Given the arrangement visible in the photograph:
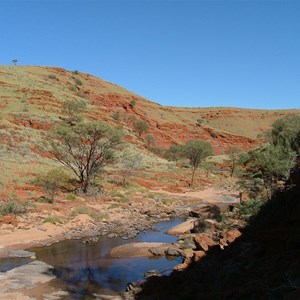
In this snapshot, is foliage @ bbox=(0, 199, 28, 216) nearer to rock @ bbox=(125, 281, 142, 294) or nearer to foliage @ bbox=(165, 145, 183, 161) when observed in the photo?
rock @ bbox=(125, 281, 142, 294)

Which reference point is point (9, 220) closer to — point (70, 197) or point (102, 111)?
point (70, 197)

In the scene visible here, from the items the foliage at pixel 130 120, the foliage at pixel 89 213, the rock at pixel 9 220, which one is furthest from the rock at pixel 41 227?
the foliage at pixel 130 120

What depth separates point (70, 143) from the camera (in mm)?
31984

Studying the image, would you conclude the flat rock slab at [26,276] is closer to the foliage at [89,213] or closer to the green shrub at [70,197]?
the foliage at [89,213]

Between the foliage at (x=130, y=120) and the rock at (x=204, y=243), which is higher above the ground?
the foliage at (x=130, y=120)

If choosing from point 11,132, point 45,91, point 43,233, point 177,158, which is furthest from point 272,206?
point 45,91

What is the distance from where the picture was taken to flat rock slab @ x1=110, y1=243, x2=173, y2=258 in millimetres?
17016

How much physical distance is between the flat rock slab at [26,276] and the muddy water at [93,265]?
0.45 meters

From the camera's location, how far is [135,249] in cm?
1766

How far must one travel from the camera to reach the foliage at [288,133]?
102 feet

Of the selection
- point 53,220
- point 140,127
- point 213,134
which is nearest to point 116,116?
point 140,127

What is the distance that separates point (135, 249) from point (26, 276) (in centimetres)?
559

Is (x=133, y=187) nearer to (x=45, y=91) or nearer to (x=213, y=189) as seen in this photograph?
(x=213, y=189)

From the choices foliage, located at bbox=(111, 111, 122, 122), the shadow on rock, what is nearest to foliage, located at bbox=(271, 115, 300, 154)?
the shadow on rock
